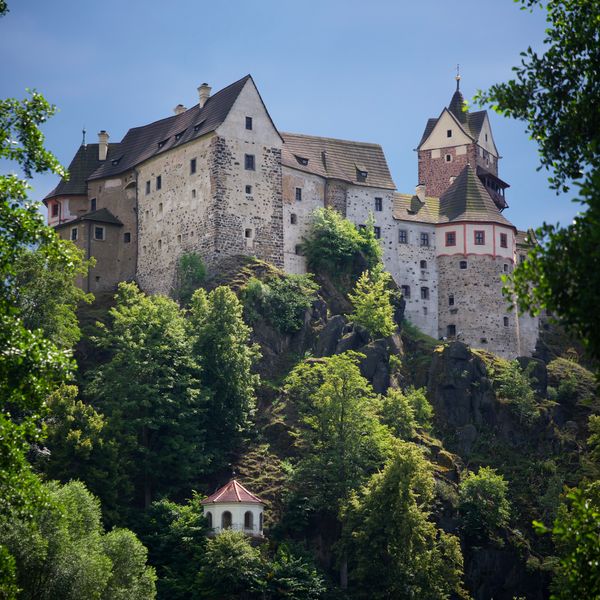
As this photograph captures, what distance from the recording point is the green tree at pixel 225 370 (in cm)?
7681

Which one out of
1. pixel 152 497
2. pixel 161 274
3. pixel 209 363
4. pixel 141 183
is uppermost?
pixel 141 183

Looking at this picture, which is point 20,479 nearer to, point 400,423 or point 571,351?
point 400,423

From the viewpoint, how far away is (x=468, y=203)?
104688 mm

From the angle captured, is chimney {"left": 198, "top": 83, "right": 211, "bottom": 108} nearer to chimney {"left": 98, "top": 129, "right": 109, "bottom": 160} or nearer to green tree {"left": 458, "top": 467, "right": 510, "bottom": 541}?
chimney {"left": 98, "top": 129, "right": 109, "bottom": 160}

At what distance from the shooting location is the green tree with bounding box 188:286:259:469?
7681 cm

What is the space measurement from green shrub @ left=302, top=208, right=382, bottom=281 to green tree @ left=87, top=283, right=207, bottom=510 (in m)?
16.8

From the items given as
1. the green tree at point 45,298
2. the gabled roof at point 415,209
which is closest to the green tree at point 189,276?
the green tree at point 45,298

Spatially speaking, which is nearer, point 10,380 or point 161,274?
point 10,380

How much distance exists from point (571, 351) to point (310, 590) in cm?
4472

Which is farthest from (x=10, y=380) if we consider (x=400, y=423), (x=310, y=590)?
(x=400, y=423)

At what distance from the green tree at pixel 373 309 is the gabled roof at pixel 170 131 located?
1518 cm

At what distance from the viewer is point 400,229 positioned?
10144 cm

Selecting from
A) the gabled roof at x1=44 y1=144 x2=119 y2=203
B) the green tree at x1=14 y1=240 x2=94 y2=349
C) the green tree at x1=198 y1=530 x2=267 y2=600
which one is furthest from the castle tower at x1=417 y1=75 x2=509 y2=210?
the green tree at x1=198 y1=530 x2=267 y2=600

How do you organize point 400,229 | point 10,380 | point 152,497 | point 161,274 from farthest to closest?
point 400,229 < point 161,274 < point 152,497 < point 10,380
